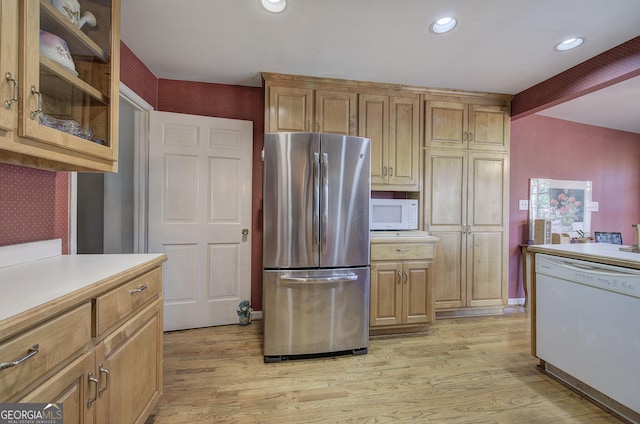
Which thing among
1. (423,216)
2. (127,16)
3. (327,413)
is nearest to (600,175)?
(423,216)

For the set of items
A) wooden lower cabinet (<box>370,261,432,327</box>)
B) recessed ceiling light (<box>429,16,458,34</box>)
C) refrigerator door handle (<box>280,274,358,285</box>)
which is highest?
recessed ceiling light (<box>429,16,458,34</box>)

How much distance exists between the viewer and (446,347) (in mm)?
2297

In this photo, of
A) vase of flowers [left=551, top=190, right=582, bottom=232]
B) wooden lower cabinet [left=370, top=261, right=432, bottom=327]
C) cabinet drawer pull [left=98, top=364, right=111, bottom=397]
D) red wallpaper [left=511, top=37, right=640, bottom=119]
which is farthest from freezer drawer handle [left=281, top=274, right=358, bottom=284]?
vase of flowers [left=551, top=190, right=582, bottom=232]

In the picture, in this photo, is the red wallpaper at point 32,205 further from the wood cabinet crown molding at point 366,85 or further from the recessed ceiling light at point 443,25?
the recessed ceiling light at point 443,25

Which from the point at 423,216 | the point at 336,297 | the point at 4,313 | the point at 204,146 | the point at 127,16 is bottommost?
the point at 336,297

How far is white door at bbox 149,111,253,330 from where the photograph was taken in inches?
99.2

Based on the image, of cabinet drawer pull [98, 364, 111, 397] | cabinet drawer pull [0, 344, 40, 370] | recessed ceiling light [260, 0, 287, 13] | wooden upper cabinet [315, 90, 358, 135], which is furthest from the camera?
wooden upper cabinet [315, 90, 358, 135]

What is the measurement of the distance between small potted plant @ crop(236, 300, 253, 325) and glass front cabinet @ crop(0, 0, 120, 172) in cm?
176

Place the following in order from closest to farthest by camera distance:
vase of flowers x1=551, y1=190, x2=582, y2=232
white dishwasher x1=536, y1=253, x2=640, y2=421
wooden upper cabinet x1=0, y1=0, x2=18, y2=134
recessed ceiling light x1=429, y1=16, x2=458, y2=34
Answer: wooden upper cabinet x1=0, y1=0, x2=18, y2=134 → white dishwasher x1=536, y1=253, x2=640, y2=421 → recessed ceiling light x1=429, y1=16, x2=458, y2=34 → vase of flowers x1=551, y1=190, x2=582, y2=232

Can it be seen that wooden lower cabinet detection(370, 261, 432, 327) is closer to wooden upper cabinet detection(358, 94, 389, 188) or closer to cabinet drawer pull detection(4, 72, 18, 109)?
wooden upper cabinet detection(358, 94, 389, 188)

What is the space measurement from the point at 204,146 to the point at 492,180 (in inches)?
123

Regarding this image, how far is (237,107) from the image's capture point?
2854 millimetres

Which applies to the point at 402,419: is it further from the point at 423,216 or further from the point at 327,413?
the point at 423,216
